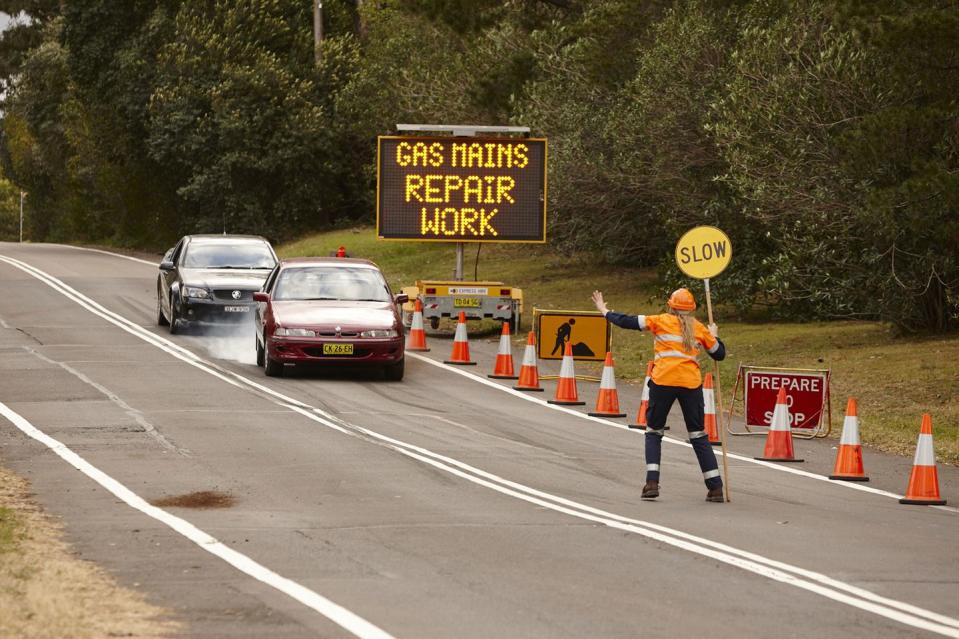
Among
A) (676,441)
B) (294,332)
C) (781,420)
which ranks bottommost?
(676,441)

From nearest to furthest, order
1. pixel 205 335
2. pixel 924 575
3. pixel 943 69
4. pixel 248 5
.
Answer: pixel 924 575
pixel 943 69
pixel 205 335
pixel 248 5

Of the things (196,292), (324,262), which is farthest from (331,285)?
(196,292)

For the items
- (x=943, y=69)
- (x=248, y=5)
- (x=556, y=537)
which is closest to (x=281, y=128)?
(x=248, y=5)

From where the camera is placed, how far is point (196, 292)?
2619 centimetres

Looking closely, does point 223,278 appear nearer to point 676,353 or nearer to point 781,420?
point 781,420

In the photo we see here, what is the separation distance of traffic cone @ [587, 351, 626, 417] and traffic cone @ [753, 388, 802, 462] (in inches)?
123

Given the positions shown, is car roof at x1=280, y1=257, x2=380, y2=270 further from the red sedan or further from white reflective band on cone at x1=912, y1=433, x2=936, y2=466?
white reflective band on cone at x1=912, y1=433, x2=936, y2=466

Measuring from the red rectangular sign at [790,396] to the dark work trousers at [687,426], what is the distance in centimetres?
458

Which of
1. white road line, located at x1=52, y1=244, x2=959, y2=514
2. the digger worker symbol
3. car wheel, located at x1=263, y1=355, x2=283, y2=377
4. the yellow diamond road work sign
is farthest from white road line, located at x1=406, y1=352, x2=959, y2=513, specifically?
car wheel, located at x1=263, y1=355, x2=283, y2=377

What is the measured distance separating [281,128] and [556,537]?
43.9m

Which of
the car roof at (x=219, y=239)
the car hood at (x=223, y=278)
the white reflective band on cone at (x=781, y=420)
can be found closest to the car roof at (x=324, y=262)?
the car hood at (x=223, y=278)

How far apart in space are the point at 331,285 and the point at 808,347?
25.0ft

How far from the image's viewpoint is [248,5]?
5344 centimetres

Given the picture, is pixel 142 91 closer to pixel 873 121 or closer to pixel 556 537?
pixel 873 121
